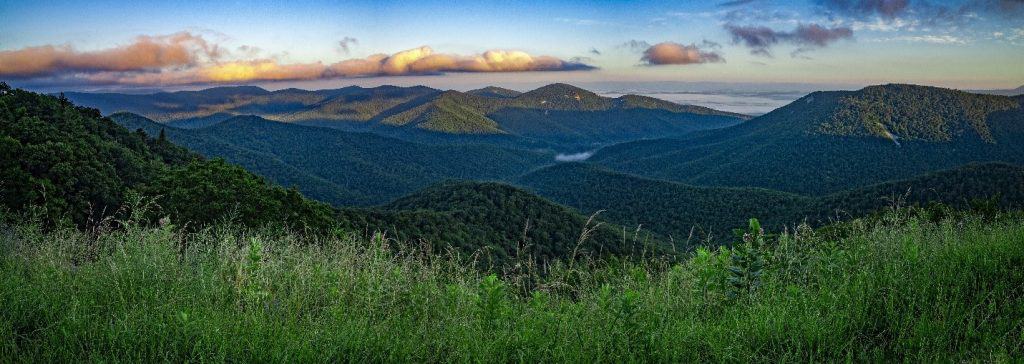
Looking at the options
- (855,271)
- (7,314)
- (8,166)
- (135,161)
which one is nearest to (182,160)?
(135,161)

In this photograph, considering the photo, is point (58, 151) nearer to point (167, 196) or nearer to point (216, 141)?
point (167, 196)

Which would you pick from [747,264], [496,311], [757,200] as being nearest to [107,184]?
[496,311]

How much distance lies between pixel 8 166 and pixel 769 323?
26026 millimetres

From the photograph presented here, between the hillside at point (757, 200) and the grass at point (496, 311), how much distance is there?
61.8 m

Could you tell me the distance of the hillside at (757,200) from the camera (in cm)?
8462

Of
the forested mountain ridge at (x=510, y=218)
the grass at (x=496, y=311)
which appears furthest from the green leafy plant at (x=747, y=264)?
the forested mountain ridge at (x=510, y=218)

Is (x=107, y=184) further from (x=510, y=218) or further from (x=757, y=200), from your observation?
(x=757, y=200)

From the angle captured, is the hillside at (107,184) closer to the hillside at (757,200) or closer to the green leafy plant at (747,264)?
the green leafy plant at (747,264)

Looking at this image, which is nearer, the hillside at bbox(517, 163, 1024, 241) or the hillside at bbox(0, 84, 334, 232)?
the hillside at bbox(0, 84, 334, 232)

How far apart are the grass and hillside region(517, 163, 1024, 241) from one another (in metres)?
61.8

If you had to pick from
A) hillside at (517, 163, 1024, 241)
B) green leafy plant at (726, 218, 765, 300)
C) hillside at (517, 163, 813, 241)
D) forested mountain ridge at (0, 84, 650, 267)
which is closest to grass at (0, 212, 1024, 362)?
green leafy plant at (726, 218, 765, 300)

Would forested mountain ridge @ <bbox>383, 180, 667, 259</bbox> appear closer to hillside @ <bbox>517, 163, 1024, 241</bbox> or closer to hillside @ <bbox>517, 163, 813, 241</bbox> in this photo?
hillside @ <bbox>517, 163, 813, 241</bbox>

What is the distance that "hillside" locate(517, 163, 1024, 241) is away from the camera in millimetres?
84625

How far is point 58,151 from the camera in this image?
73.8 ft
